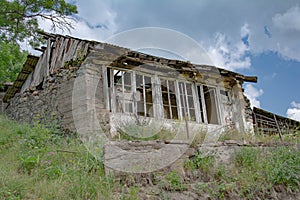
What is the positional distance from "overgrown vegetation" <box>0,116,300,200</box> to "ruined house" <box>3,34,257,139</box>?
189 cm

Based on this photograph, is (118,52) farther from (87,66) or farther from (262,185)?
(262,185)

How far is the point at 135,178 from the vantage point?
4328 mm

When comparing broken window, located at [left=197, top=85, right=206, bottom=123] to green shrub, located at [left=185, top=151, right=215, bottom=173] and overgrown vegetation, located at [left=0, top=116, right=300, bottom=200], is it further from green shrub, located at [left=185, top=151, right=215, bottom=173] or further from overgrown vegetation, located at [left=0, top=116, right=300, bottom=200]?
green shrub, located at [left=185, top=151, right=215, bottom=173]

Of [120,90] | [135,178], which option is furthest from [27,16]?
[135,178]

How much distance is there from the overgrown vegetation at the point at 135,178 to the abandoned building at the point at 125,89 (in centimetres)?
183

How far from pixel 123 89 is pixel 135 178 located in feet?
12.1

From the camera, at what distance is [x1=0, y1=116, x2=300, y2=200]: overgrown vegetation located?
367 cm

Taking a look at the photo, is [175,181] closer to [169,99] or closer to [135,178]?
[135,178]

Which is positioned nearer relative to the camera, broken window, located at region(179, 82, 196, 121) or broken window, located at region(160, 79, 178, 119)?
broken window, located at region(160, 79, 178, 119)

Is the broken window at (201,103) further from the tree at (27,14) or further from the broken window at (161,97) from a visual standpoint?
the tree at (27,14)

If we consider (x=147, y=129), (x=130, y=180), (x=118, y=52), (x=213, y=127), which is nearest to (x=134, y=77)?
(x=118, y=52)

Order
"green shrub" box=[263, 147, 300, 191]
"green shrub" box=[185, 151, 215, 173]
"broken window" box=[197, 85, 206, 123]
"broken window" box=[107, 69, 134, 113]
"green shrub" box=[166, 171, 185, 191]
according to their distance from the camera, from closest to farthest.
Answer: "green shrub" box=[166, 171, 185, 191] → "green shrub" box=[263, 147, 300, 191] → "green shrub" box=[185, 151, 215, 173] → "broken window" box=[107, 69, 134, 113] → "broken window" box=[197, 85, 206, 123]

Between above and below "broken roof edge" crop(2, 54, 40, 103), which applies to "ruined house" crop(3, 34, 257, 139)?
below

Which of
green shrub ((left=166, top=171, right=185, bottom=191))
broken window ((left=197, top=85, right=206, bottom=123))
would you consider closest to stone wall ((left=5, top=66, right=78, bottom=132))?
green shrub ((left=166, top=171, right=185, bottom=191))
